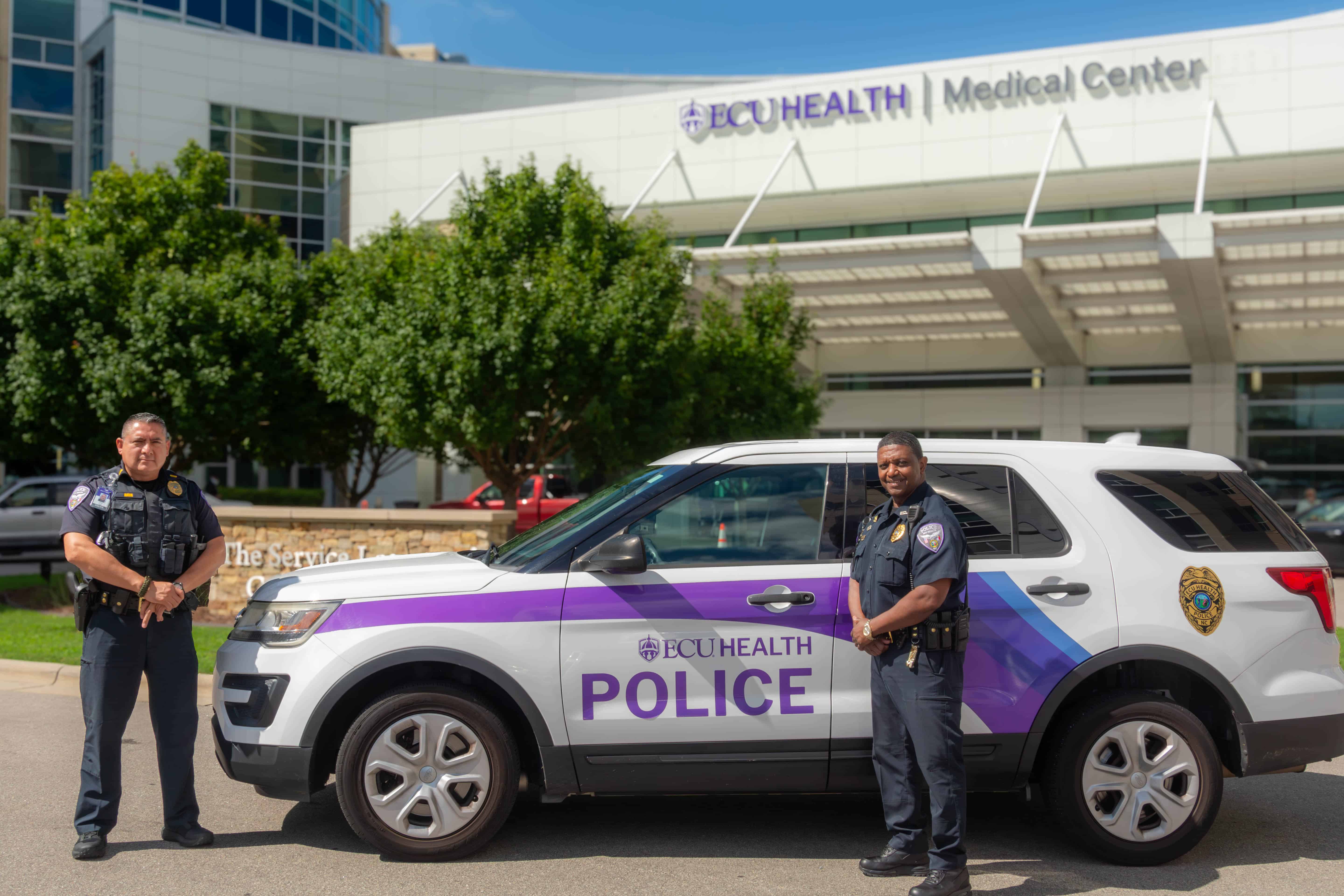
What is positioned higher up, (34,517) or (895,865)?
(34,517)

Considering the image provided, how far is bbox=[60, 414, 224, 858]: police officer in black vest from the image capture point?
14.9 ft

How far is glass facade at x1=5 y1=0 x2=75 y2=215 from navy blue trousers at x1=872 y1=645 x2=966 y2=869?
3854 cm

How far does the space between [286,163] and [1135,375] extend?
2821 cm

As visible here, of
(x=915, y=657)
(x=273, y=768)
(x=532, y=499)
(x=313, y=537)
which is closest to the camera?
(x=915, y=657)

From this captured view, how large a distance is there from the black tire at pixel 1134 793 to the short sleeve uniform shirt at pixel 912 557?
0.93 meters

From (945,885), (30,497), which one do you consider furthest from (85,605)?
(30,497)

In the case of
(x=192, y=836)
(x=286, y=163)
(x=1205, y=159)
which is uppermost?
(x=286, y=163)

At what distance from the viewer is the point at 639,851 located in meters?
4.74

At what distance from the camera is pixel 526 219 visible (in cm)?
1592

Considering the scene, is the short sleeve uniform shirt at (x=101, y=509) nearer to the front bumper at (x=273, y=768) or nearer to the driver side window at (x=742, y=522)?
the front bumper at (x=273, y=768)

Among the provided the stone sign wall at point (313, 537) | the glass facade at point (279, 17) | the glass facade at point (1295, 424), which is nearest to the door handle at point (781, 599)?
the stone sign wall at point (313, 537)

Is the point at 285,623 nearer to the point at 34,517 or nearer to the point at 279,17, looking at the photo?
the point at 34,517

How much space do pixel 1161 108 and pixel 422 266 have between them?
1843 cm

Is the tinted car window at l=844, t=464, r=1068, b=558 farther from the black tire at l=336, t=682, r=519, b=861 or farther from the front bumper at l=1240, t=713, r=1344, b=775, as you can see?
the black tire at l=336, t=682, r=519, b=861
